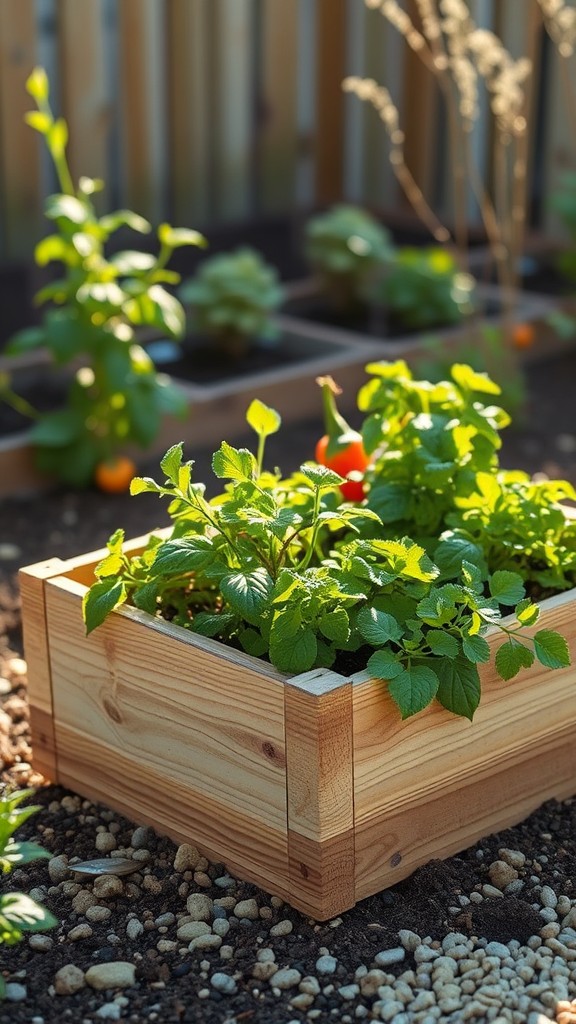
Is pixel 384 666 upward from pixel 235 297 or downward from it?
upward

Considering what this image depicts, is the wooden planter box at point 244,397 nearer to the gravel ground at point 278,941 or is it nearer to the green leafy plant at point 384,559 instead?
the green leafy plant at point 384,559

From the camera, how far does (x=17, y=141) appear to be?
198 inches

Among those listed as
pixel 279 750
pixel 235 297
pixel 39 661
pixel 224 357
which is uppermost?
pixel 279 750

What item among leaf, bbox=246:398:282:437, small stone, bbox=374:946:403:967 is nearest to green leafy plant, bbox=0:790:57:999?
small stone, bbox=374:946:403:967

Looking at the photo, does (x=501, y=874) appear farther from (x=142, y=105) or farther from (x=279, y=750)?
(x=142, y=105)

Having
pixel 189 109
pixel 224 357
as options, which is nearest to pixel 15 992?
pixel 224 357

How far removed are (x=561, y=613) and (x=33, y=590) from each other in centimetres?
89

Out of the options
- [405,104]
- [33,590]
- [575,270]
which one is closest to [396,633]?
[33,590]

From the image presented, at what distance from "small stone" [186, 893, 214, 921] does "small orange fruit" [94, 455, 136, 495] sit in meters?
2.07

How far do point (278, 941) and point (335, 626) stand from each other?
48cm

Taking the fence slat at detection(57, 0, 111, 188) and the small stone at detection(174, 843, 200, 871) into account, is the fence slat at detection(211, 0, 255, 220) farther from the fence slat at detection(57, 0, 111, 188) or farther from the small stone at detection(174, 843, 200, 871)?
the small stone at detection(174, 843, 200, 871)

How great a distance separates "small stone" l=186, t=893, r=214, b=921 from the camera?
7.44 ft

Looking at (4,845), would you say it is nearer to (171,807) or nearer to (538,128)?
(171,807)

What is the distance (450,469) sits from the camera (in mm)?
2467
